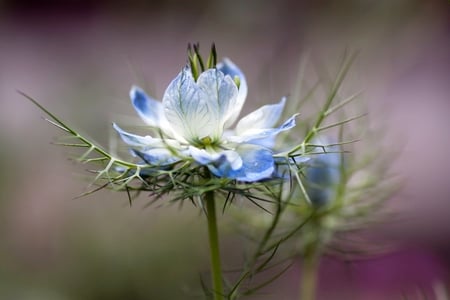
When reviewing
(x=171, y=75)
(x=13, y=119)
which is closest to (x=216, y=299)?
(x=13, y=119)

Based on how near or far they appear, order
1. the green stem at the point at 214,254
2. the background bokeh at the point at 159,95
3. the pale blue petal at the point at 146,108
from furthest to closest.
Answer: the background bokeh at the point at 159,95 → the pale blue petal at the point at 146,108 → the green stem at the point at 214,254

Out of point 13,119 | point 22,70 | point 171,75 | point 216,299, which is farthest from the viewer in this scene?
point 22,70

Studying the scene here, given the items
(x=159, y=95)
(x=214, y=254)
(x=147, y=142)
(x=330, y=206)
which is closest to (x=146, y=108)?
(x=147, y=142)

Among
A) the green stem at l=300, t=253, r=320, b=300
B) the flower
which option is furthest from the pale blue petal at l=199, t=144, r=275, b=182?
the green stem at l=300, t=253, r=320, b=300

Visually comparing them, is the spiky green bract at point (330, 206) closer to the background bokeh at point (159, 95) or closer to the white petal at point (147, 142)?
the background bokeh at point (159, 95)

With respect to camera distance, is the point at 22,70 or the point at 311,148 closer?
the point at 311,148

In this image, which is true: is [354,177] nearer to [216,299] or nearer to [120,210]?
[216,299]

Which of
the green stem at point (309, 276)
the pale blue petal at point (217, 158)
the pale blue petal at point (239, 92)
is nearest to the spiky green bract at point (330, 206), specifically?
the green stem at point (309, 276)
